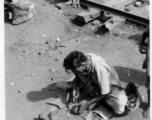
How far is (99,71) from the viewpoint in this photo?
18.3ft

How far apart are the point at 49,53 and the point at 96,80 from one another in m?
2.46

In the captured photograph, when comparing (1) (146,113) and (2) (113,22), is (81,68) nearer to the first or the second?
(1) (146,113)

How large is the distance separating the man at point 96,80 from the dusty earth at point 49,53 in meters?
0.35

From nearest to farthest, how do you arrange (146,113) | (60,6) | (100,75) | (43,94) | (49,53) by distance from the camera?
1. (100,75)
2. (146,113)
3. (43,94)
4. (49,53)
5. (60,6)

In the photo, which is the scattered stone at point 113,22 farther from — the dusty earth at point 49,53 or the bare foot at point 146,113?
the bare foot at point 146,113

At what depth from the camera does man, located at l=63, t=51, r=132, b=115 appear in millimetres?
5465

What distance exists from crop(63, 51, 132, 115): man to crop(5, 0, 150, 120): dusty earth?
35 centimetres

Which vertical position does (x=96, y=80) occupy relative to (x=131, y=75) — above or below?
above

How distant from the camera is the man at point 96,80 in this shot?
17.9 feet

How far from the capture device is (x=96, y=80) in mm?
5688

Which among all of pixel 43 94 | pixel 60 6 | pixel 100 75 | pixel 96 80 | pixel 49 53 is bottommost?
pixel 43 94

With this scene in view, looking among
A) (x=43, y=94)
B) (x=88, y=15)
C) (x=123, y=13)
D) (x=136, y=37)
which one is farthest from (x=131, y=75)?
(x=88, y=15)

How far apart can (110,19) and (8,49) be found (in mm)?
2587

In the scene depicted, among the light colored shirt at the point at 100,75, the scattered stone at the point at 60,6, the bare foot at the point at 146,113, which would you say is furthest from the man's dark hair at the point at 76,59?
the scattered stone at the point at 60,6
